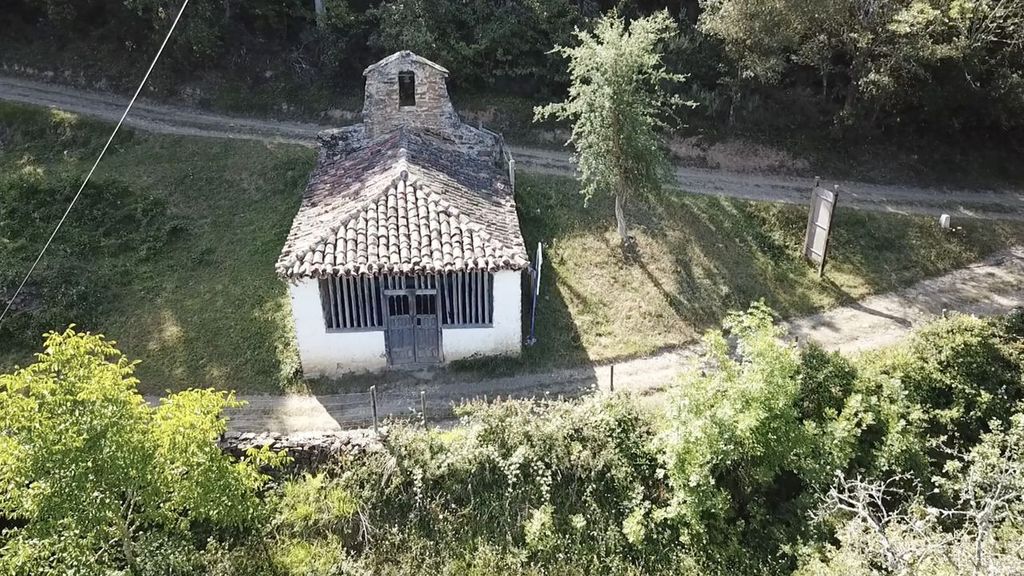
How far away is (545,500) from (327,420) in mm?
6210

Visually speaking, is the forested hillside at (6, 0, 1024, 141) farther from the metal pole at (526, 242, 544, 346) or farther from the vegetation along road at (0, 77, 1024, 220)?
the metal pole at (526, 242, 544, 346)

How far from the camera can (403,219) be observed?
18578mm

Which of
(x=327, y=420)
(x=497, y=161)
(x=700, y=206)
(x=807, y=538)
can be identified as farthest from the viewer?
(x=700, y=206)

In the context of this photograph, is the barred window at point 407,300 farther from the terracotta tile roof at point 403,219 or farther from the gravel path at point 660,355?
the gravel path at point 660,355

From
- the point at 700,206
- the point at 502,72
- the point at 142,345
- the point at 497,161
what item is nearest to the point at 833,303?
the point at 700,206

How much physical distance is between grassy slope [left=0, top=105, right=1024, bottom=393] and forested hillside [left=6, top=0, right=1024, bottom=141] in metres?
4.74

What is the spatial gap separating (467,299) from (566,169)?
1053cm

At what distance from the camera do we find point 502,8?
30172 mm

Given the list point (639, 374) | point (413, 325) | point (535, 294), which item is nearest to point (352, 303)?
point (413, 325)

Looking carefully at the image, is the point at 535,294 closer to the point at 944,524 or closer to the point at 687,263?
the point at 687,263

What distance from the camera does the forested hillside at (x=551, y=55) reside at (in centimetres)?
2308

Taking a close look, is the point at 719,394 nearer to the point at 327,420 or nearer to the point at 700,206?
the point at 327,420

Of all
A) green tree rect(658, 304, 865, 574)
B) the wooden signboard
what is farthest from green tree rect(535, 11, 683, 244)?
green tree rect(658, 304, 865, 574)

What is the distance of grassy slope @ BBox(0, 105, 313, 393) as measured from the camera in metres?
19.9
